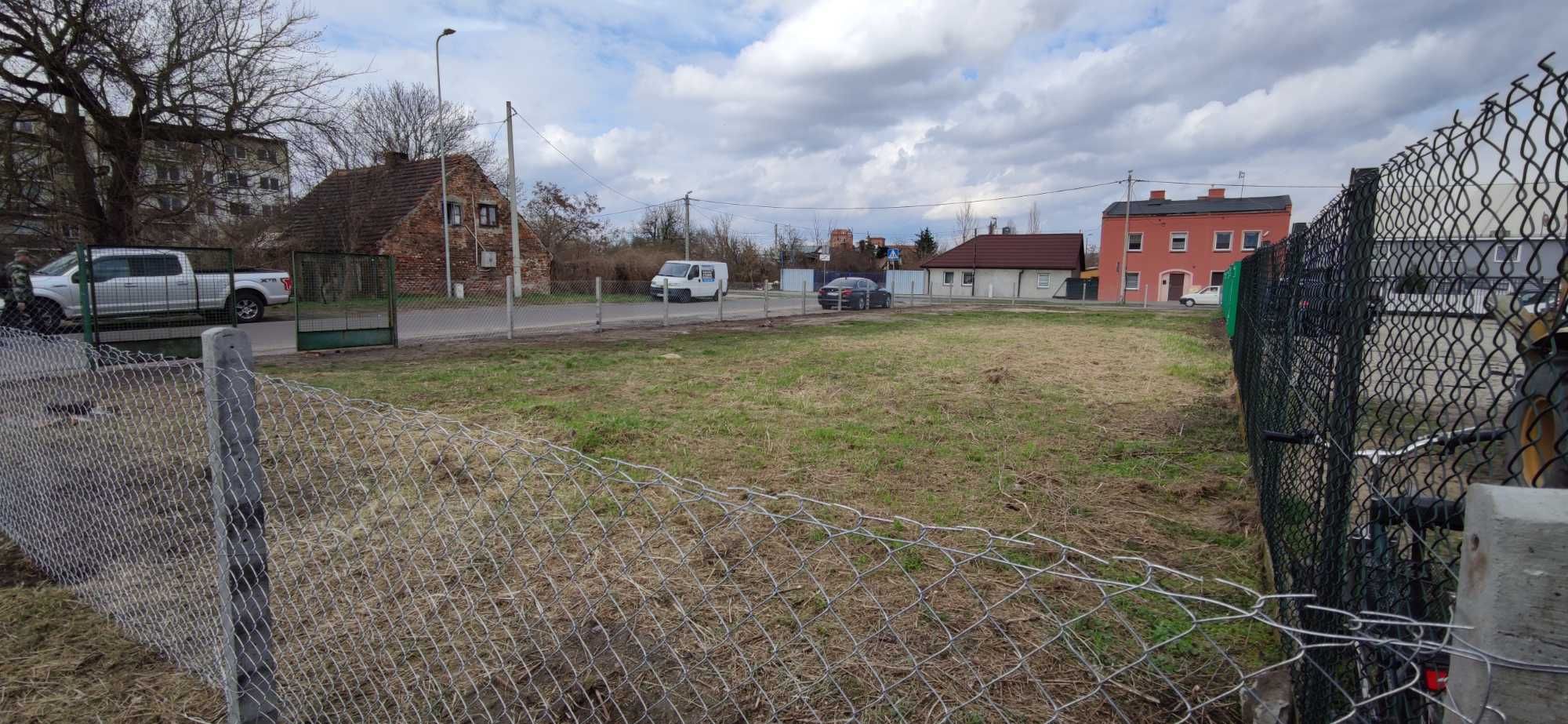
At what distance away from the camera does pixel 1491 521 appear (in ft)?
2.87

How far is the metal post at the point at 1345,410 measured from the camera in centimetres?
189

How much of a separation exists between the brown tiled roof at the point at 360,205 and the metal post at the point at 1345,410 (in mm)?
28121

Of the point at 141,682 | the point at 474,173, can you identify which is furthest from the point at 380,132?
the point at 141,682

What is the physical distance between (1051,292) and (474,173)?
→ 34.7 m

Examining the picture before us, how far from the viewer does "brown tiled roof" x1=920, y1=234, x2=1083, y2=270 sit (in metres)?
47.8

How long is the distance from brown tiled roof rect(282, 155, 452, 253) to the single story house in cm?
2939

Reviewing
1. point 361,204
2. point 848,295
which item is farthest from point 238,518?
point 361,204

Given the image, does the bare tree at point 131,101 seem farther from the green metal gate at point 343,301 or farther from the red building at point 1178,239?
the red building at point 1178,239

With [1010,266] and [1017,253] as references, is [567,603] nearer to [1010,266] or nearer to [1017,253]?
[1010,266]

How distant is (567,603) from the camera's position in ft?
10.5

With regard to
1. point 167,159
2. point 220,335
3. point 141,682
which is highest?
point 167,159

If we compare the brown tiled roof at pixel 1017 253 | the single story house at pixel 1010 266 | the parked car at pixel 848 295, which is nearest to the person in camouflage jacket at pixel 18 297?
the parked car at pixel 848 295

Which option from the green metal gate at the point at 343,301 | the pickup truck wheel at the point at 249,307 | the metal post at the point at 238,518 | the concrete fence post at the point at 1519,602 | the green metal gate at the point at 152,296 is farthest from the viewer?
the pickup truck wheel at the point at 249,307

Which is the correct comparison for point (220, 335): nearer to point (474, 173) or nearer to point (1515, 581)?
point (1515, 581)
